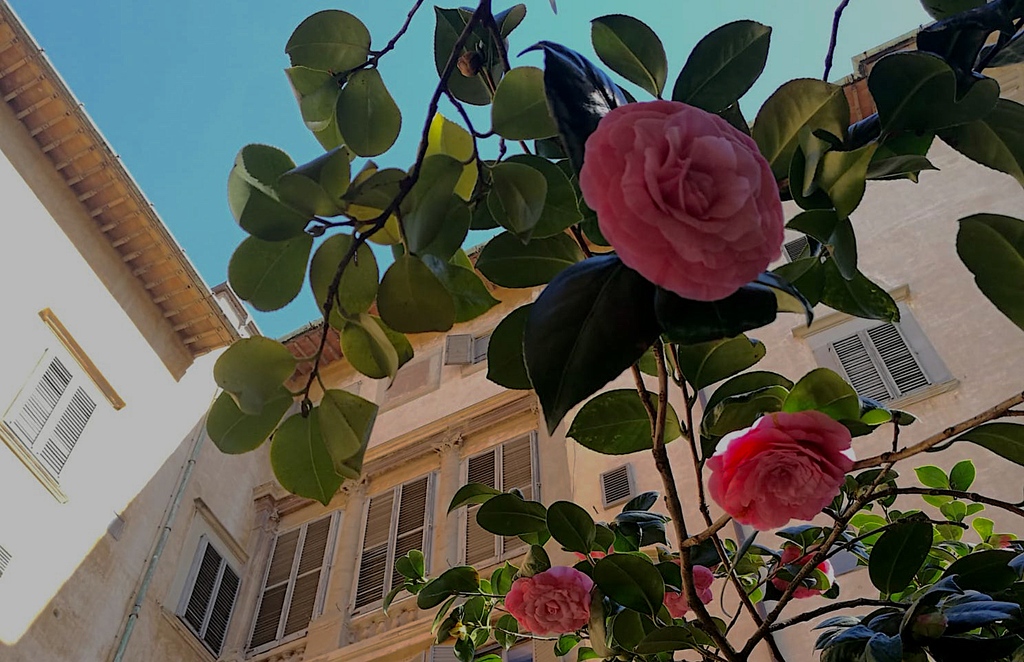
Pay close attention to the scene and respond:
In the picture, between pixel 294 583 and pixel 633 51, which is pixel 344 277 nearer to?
pixel 633 51

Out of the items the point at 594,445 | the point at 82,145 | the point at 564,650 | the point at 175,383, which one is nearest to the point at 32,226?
the point at 82,145

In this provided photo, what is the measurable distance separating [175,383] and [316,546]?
104 inches

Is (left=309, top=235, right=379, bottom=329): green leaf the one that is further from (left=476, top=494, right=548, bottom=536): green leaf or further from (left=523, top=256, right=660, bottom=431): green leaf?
(left=476, top=494, right=548, bottom=536): green leaf

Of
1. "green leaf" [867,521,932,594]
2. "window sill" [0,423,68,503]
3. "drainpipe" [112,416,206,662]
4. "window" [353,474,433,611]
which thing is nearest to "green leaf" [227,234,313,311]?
"green leaf" [867,521,932,594]

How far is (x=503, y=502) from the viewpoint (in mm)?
2035

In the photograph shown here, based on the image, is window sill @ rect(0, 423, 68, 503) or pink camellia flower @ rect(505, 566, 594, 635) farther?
window sill @ rect(0, 423, 68, 503)

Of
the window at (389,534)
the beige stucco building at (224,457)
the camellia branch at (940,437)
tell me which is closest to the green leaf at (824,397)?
the camellia branch at (940,437)

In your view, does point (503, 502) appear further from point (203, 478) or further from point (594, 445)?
point (203, 478)

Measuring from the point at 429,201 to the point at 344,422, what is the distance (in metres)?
0.34

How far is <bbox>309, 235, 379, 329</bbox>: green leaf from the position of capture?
124 cm

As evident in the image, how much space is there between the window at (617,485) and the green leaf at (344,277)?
20.5 feet

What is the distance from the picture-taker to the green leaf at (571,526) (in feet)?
6.49

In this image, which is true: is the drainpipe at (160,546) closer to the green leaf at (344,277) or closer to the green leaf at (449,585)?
the green leaf at (449,585)

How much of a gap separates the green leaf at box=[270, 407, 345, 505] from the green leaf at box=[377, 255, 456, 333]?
0.23 metres
